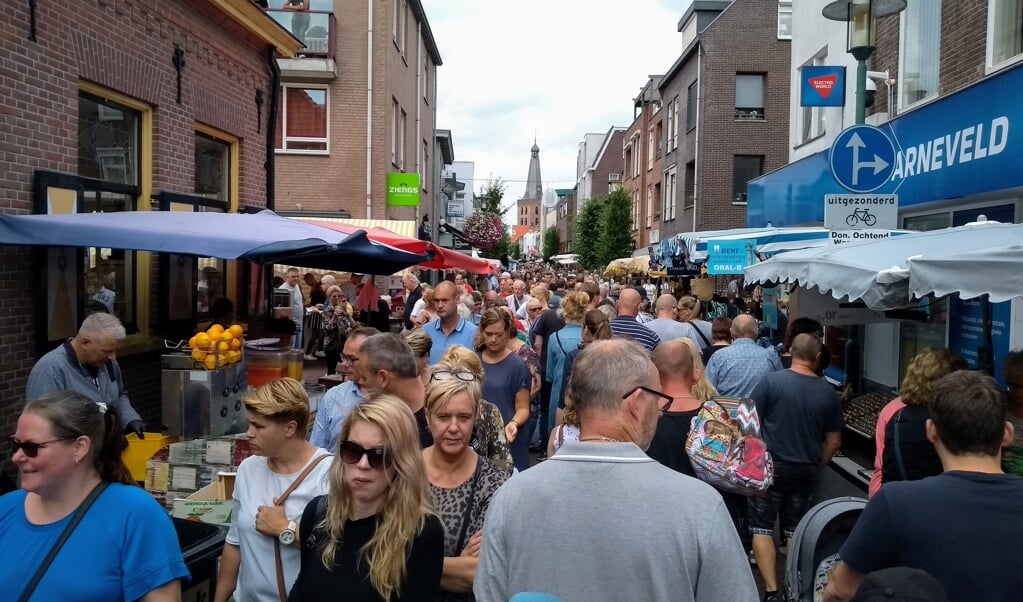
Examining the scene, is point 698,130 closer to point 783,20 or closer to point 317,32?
point 783,20

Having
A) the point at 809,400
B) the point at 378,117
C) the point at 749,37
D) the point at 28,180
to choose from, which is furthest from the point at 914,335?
the point at 749,37

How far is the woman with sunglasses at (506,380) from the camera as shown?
581 cm

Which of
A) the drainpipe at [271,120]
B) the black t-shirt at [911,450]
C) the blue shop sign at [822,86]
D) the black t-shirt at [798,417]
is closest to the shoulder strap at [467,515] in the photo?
the black t-shirt at [911,450]

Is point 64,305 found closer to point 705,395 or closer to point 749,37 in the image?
point 705,395

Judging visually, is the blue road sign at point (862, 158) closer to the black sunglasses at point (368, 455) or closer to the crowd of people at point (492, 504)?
the crowd of people at point (492, 504)

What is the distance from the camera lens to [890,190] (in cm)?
1104

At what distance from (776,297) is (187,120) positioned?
30.0 ft

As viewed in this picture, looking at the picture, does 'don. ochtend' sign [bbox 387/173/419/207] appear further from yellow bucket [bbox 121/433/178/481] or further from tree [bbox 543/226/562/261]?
tree [bbox 543/226/562/261]

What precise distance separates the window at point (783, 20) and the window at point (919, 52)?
59.5ft

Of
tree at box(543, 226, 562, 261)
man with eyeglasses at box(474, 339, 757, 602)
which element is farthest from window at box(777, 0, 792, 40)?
tree at box(543, 226, 562, 261)

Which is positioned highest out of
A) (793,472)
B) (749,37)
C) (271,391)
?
(749,37)

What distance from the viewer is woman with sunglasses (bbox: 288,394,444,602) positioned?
2.56m

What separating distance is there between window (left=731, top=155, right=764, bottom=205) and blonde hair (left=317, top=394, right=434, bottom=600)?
1096 inches

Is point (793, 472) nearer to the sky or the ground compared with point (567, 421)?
nearer to the ground
